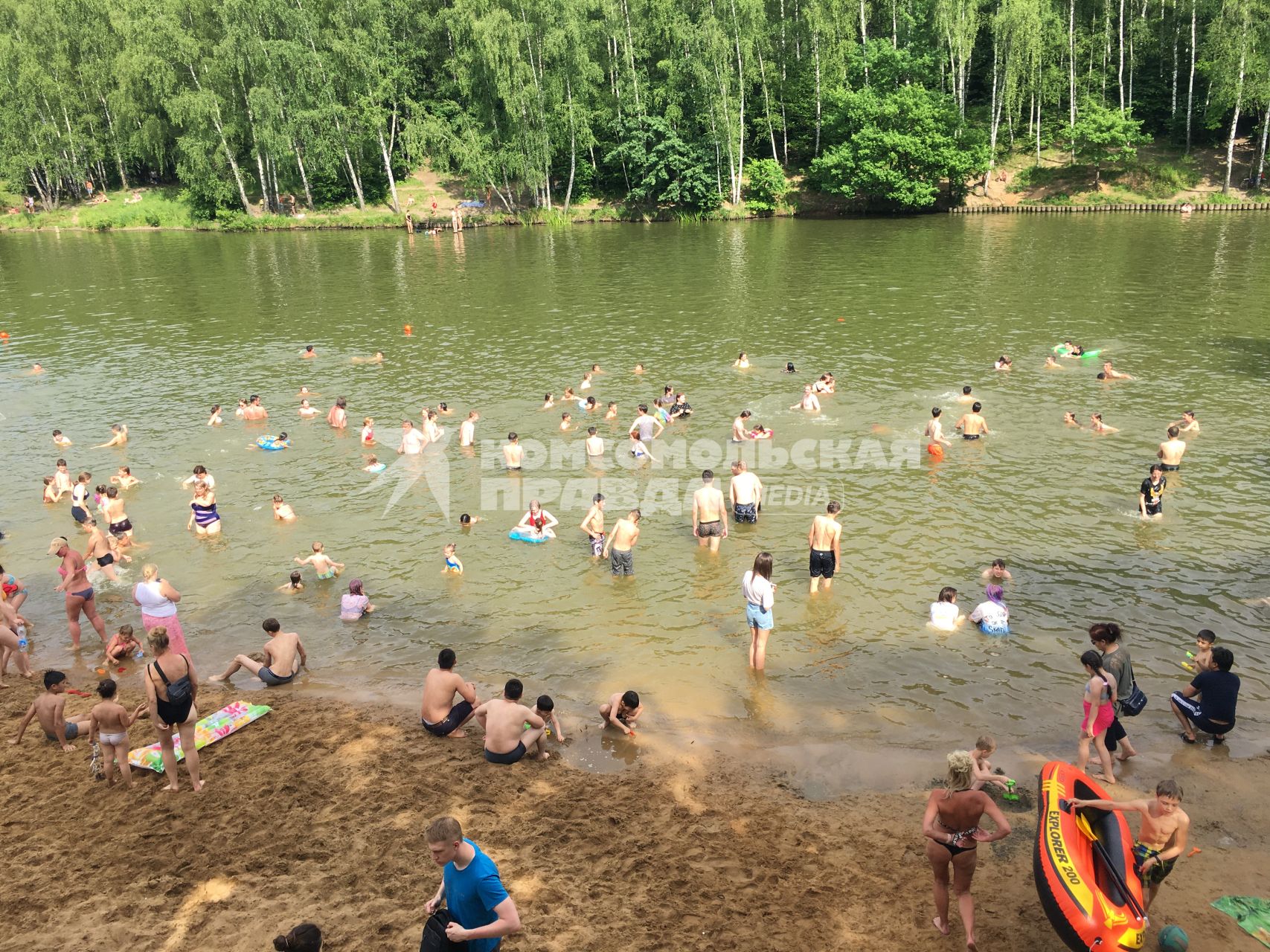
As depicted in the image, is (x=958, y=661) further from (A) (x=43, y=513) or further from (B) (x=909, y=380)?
(A) (x=43, y=513)

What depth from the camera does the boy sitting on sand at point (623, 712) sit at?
10453 mm

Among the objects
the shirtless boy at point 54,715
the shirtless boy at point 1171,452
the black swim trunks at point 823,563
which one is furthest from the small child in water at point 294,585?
the shirtless boy at point 1171,452

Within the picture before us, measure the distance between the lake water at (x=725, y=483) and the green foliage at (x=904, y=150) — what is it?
1950 cm

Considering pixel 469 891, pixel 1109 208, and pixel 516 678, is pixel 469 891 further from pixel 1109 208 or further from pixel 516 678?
pixel 1109 208

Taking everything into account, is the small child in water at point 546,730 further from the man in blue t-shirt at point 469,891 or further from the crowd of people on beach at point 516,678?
the man in blue t-shirt at point 469,891

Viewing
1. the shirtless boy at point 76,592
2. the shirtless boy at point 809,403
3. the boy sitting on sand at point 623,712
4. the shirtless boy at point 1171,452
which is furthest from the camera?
the shirtless boy at point 809,403

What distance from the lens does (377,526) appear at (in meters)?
17.2

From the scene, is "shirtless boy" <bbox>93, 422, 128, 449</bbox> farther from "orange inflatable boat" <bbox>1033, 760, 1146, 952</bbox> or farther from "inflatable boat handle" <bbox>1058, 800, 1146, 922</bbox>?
"inflatable boat handle" <bbox>1058, 800, 1146, 922</bbox>

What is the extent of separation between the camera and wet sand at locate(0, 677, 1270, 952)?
284 inches

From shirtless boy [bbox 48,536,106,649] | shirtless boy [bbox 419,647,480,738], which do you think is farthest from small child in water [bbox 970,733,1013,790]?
shirtless boy [bbox 48,536,106,649]

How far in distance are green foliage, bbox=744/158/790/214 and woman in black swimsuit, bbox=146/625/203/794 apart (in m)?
60.8

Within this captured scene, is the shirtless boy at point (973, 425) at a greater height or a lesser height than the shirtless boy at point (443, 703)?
greater

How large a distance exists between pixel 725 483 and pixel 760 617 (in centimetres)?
740

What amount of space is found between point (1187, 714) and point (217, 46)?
7178 cm
